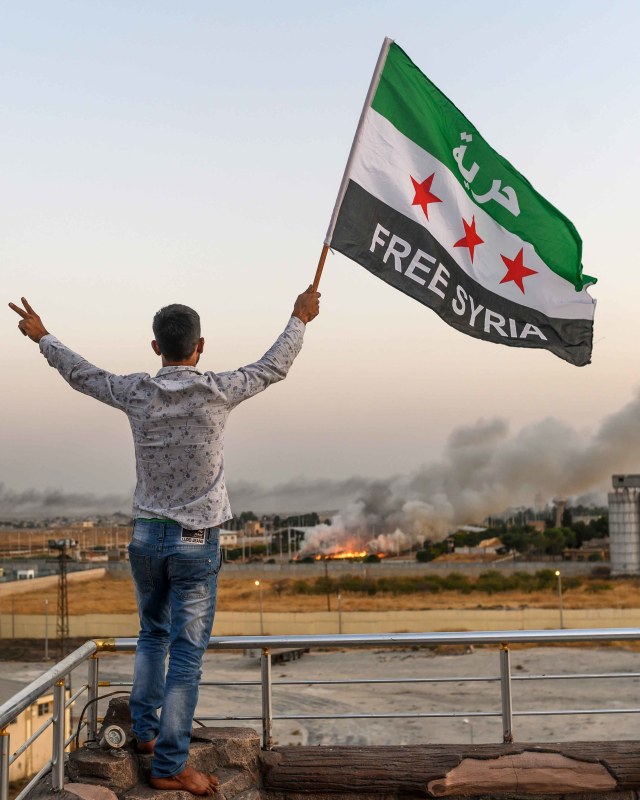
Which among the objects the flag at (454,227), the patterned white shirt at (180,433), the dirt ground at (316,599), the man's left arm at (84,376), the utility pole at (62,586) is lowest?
the dirt ground at (316,599)

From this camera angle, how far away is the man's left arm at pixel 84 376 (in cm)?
402

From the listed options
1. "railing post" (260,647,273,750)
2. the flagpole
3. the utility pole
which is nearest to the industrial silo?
the utility pole

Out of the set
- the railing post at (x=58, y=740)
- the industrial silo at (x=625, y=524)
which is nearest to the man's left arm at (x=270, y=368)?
the railing post at (x=58, y=740)

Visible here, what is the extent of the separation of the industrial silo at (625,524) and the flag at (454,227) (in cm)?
8610

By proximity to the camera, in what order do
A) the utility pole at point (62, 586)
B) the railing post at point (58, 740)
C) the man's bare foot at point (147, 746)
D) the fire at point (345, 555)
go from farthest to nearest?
1. the fire at point (345, 555)
2. the utility pole at point (62, 586)
3. the man's bare foot at point (147, 746)
4. the railing post at point (58, 740)

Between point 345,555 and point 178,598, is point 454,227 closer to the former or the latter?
point 178,598

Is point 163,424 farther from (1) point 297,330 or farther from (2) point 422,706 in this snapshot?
(2) point 422,706

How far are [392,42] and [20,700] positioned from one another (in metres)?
4.54

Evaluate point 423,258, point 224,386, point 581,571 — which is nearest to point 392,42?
point 423,258

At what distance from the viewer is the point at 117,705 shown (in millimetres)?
4637

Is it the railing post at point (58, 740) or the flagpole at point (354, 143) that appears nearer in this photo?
the railing post at point (58, 740)

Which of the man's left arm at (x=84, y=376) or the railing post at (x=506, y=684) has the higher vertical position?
the man's left arm at (x=84, y=376)

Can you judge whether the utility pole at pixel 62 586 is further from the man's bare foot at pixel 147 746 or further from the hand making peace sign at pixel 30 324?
the hand making peace sign at pixel 30 324

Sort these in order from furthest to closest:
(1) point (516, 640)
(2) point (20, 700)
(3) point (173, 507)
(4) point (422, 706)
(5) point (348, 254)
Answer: (4) point (422, 706) < (5) point (348, 254) < (1) point (516, 640) < (3) point (173, 507) < (2) point (20, 700)
